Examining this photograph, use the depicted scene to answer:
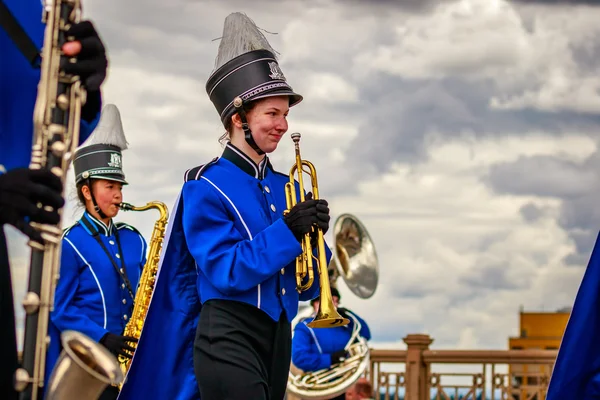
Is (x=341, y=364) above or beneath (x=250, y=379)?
above

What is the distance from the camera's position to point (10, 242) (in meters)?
3.14

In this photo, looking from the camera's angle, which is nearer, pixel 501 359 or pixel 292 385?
pixel 292 385

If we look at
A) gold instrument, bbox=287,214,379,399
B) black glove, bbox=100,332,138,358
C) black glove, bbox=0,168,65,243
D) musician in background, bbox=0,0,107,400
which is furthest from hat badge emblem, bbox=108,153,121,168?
gold instrument, bbox=287,214,379,399

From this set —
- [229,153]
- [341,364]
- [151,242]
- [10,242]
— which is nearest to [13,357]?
[10,242]

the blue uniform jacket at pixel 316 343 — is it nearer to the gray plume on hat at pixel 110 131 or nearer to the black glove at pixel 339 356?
the black glove at pixel 339 356

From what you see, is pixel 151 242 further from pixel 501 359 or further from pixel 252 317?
pixel 501 359

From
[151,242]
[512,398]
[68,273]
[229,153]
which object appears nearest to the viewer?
[229,153]

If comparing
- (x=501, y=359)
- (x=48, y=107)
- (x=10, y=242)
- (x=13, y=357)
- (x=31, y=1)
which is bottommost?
(x=13, y=357)

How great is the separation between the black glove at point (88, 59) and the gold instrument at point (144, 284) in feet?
11.5

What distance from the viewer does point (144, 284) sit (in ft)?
22.7

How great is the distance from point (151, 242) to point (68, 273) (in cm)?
86

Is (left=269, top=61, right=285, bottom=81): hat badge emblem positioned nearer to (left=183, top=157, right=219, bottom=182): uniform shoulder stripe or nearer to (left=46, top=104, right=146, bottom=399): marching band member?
(left=183, top=157, right=219, bottom=182): uniform shoulder stripe

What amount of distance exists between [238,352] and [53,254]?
1.93m

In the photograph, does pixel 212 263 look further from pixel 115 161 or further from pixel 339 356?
pixel 339 356
